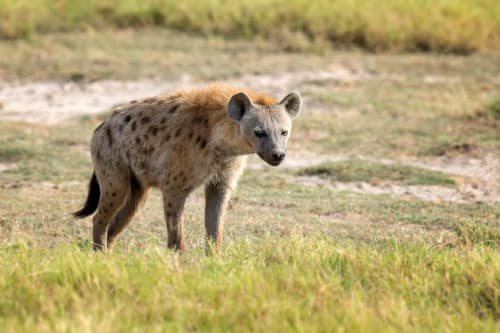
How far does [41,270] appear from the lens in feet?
13.2

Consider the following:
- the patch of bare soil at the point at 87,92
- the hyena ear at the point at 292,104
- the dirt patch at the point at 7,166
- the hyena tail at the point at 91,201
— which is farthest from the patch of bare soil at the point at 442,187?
the patch of bare soil at the point at 87,92

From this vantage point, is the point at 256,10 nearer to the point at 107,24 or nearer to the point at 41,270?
the point at 107,24

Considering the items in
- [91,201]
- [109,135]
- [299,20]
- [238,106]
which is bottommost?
[299,20]

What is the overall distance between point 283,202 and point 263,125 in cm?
183

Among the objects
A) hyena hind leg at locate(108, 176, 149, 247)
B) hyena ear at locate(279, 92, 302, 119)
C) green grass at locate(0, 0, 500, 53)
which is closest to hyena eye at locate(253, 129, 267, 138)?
hyena ear at locate(279, 92, 302, 119)

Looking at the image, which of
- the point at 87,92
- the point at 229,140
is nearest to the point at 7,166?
the point at 87,92

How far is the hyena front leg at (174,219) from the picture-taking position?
15.5 feet

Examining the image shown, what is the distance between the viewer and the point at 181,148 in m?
4.78

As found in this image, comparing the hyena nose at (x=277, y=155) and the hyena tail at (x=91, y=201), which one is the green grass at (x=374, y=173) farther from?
the hyena nose at (x=277, y=155)

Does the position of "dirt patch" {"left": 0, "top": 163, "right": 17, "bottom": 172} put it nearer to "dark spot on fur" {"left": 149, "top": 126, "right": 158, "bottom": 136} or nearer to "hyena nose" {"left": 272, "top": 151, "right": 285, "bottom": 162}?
"dark spot on fur" {"left": 149, "top": 126, "right": 158, "bottom": 136}

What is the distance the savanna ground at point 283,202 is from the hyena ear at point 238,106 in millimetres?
607

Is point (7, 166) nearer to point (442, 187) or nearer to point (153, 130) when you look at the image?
point (153, 130)

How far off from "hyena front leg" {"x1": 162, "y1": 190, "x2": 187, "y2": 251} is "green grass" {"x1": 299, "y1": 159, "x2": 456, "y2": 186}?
8.43ft

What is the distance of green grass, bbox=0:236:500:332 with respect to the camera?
3531 mm
